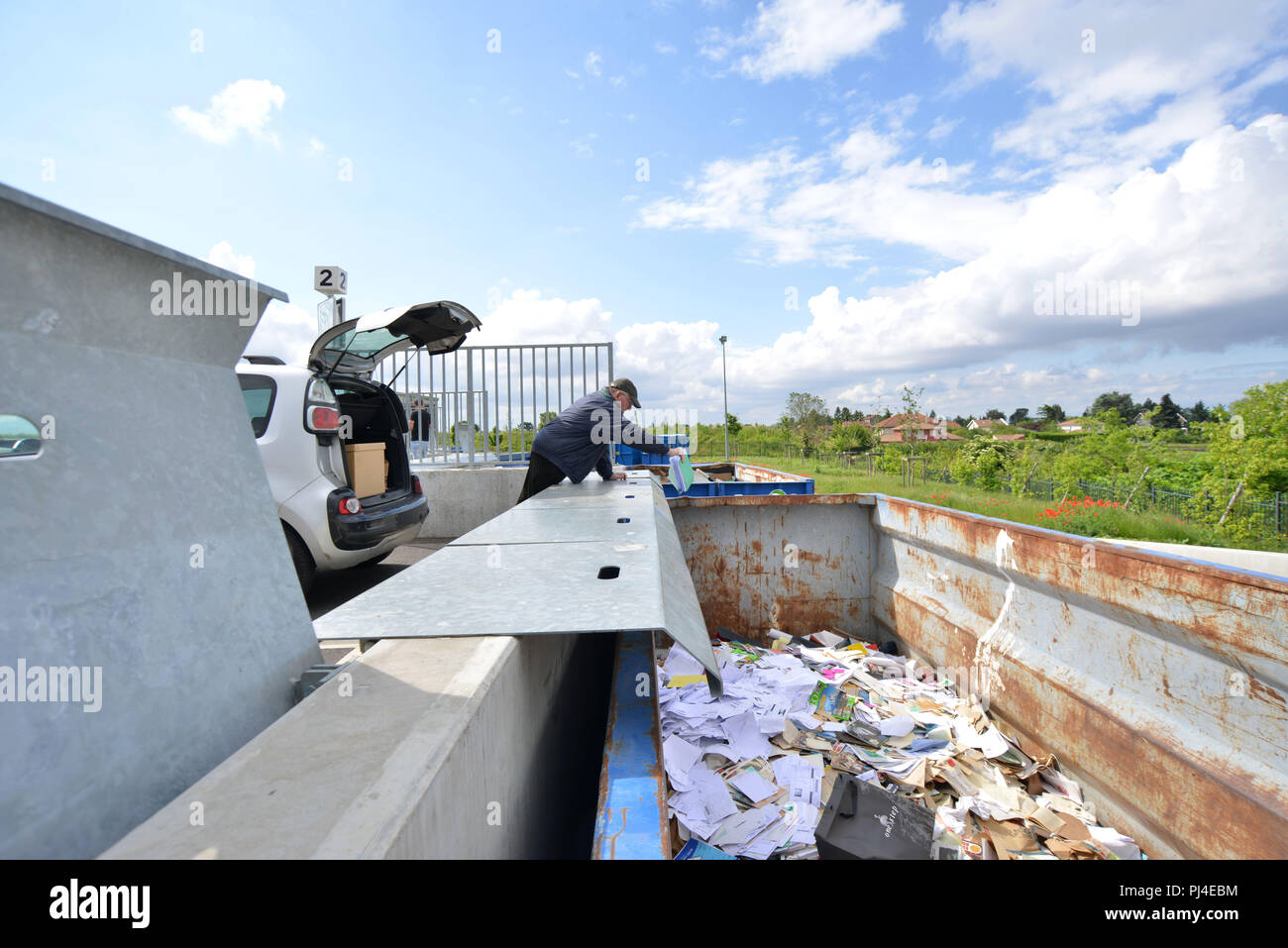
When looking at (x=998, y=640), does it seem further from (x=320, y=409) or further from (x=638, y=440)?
(x=320, y=409)

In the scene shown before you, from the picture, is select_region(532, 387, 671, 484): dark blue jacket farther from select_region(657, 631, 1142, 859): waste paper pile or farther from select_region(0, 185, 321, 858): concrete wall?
select_region(0, 185, 321, 858): concrete wall

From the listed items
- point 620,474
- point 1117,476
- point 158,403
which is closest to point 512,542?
point 158,403

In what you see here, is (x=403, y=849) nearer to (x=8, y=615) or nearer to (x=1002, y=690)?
(x=8, y=615)

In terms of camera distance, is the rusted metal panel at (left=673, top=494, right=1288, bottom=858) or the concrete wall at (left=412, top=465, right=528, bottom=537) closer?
the rusted metal panel at (left=673, top=494, right=1288, bottom=858)

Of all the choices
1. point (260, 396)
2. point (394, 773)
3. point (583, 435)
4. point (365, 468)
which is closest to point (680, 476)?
point (583, 435)

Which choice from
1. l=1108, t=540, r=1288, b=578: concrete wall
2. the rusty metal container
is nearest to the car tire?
the rusty metal container

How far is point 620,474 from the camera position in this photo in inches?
245

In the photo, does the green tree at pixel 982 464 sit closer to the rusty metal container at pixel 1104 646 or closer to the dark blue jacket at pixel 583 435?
the rusty metal container at pixel 1104 646

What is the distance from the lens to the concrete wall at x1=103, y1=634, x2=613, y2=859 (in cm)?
81

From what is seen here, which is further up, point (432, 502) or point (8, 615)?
point (8, 615)

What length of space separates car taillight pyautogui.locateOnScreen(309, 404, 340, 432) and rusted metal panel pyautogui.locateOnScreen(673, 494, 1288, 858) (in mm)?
3526

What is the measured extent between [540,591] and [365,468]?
400 centimetres

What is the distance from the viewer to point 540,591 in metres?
1.89
